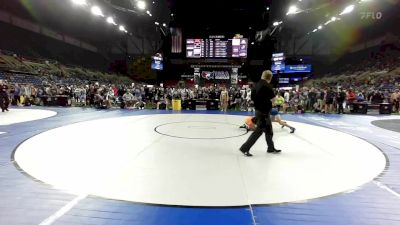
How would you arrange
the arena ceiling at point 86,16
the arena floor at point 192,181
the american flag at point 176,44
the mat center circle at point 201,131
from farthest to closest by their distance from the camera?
the american flag at point 176,44 → the arena ceiling at point 86,16 → the mat center circle at point 201,131 → the arena floor at point 192,181

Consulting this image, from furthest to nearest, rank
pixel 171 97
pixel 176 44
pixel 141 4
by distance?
pixel 176 44 → pixel 141 4 → pixel 171 97

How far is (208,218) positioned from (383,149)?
5313 millimetres

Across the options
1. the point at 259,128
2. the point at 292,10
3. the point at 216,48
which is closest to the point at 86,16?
the point at 216,48

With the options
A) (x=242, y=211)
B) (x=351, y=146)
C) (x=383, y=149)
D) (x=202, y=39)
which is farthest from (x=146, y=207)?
(x=202, y=39)

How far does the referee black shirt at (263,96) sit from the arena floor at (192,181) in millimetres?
901

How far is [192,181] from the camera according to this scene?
4.09 metres

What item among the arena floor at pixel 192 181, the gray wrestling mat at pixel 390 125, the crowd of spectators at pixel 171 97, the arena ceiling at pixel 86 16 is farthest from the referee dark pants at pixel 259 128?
the arena ceiling at pixel 86 16

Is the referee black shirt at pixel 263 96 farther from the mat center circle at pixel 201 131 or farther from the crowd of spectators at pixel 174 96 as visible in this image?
the crowd of spectators at pixel 174 96

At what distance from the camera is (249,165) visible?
493 centimetres

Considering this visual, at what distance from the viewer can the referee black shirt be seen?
5449 millimetres

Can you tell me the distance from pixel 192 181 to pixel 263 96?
7.30 feet

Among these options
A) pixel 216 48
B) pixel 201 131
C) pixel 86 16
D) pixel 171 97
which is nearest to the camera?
pixel 201 131

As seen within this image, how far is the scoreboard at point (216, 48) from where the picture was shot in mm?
22906

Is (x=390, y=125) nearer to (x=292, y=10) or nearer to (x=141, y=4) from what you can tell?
(x=292, y=10)
